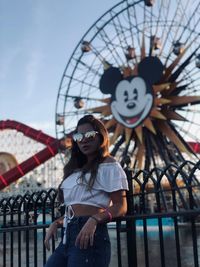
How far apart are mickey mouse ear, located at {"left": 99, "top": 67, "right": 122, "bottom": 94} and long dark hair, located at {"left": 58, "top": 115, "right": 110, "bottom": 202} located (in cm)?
1497

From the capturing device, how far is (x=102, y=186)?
2068mm

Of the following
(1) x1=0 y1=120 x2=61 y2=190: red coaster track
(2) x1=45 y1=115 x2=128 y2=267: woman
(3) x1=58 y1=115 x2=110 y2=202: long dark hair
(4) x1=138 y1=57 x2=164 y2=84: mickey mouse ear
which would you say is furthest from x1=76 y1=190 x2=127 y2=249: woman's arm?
(1) x1=0 y1=120 x2=61 y2=190: red coaster track

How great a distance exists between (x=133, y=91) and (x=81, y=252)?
49.4 feet

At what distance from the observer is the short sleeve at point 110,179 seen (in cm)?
205

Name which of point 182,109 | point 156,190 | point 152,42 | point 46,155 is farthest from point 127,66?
point 156,190

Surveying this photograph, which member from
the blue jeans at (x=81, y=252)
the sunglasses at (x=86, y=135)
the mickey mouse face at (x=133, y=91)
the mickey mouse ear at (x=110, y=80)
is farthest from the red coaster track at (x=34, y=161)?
the blue jeans at (x=81, y=252)

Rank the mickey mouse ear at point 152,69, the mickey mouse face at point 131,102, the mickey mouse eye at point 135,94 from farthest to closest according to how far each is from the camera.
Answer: the mickey mouse eye at point 135,94
the mickey mouse face at point 131,102
the mickey mouse ear at point 152,69

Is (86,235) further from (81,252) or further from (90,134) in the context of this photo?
(90,134)

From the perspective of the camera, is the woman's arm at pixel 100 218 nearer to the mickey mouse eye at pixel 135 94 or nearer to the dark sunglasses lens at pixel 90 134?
the dark sunglasses lens at pixel 90 134

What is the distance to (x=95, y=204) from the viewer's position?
208cm

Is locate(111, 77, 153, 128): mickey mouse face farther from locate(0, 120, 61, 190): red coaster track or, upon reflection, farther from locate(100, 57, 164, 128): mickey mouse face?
locate(0, 120, 61, 190): red coaster track

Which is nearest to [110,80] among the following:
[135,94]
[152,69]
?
[135,94]

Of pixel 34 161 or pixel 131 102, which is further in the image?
pixel 34 161

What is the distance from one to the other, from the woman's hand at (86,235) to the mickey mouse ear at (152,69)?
1428 centimetres
